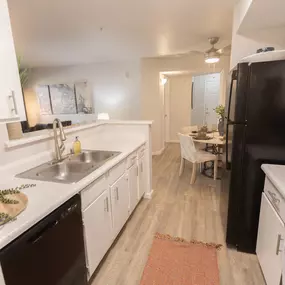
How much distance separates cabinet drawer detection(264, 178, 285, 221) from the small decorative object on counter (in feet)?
5.00

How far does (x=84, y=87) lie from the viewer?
527cm

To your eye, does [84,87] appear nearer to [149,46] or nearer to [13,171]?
[149,46]

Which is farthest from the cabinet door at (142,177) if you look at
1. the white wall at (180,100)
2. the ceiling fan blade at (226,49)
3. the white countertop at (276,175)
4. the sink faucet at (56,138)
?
the white wall at (180,100)

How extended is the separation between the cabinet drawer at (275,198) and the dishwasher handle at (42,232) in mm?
1386

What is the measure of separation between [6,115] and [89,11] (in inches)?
71.2

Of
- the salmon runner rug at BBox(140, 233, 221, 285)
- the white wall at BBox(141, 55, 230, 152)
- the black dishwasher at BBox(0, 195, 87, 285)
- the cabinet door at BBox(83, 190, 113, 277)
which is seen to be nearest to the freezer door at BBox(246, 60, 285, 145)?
the salmon runner rug at BBox(140, 233, 221, 285)

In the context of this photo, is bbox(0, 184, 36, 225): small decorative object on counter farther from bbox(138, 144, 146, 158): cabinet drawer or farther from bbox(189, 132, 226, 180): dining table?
bbox(189, 132, 226, 180): dining table

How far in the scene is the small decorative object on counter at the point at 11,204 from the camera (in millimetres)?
937

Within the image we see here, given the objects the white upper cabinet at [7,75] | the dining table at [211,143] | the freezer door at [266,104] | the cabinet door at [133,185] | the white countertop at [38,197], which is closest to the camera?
the white countertop at [38,197]

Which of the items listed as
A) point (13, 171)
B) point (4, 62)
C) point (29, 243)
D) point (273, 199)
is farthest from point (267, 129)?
point (13, 171)

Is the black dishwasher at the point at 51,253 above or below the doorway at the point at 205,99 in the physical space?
below

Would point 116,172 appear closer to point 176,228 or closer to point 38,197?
point 38,197

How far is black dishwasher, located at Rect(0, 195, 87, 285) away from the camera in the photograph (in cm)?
89

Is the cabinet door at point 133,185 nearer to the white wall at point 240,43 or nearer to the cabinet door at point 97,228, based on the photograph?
the cabinet door at point 97,228
